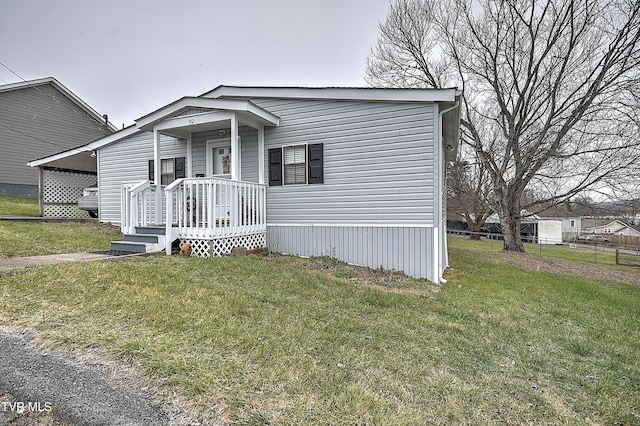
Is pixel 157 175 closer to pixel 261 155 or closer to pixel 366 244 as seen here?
pixel 261 155

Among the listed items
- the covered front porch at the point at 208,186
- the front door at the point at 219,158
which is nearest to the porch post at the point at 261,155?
the covered front porch at the point at 208,186

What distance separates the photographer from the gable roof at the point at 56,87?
1620 centimetres

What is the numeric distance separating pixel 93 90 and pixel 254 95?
61.2 ft

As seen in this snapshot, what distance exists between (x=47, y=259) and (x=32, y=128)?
16.0m

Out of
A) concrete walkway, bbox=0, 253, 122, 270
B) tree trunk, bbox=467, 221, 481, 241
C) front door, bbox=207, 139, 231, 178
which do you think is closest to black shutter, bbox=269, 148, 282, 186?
front door, bbox=207, 139, 231, 178

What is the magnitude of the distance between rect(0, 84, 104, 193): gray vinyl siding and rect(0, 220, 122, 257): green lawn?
30.3ft

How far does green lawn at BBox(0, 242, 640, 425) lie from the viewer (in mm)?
2328

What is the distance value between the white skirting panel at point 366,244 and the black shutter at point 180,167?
121 inches

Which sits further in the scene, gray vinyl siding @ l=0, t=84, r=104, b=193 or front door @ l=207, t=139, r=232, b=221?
gray vinyl siding @ l=0, t=84, r=104, b=193

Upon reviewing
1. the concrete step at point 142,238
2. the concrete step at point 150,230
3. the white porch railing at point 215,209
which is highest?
the white porch railing at point 215,209

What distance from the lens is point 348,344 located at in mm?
3256

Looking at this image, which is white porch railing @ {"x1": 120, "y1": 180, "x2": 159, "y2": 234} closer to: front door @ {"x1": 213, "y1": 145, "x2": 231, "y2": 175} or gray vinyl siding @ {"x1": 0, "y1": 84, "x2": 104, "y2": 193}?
front door @ {"x1": 213, "y1": 145, "x2": 231, "y2": 175}

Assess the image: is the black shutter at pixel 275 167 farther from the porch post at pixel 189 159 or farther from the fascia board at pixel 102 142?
the fascia board at pixel 102 142

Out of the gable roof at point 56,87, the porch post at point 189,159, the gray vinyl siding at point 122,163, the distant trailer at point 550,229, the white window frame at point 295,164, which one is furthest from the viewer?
the distant trailer at point 550,229
